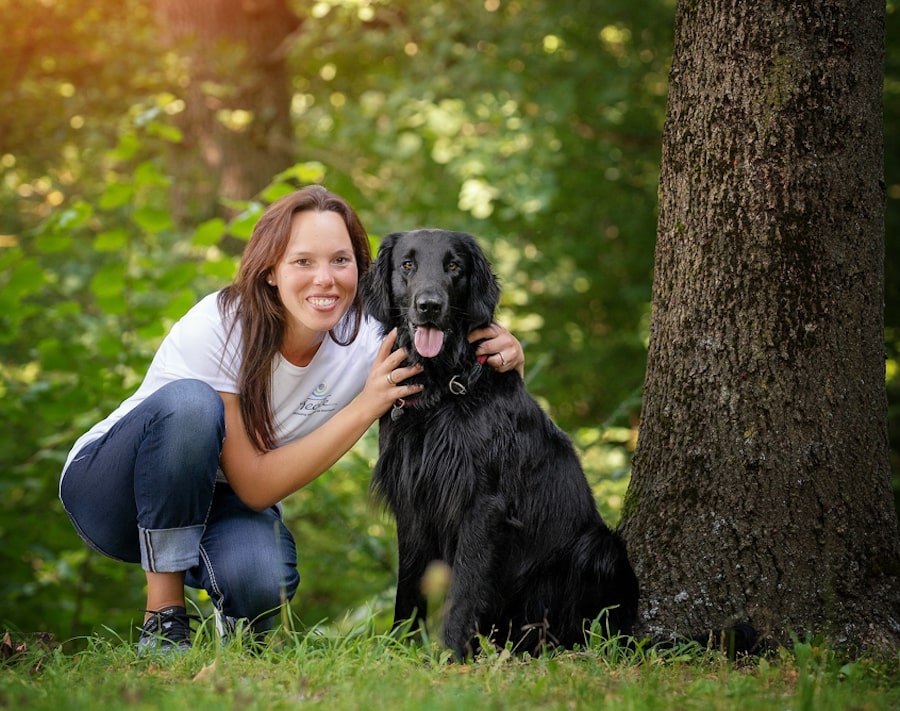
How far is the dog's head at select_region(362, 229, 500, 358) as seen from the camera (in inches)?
110

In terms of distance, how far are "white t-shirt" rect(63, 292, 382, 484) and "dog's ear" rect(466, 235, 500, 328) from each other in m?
0.38

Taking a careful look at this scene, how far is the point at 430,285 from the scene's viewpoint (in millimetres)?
2797

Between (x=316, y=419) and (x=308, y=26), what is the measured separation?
5189 mm

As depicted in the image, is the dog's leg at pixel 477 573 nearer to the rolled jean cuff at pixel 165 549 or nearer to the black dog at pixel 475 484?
the black dog at pixel 475 484

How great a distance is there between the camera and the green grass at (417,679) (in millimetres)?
1844

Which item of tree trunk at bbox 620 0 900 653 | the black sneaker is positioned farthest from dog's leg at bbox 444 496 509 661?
the black sneaker

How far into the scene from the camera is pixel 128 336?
4.48 m

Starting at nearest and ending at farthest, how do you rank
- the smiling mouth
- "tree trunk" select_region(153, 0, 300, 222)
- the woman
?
the woman, the smiling mouth, "tree trunk" select_region(153, 0, 300, 222)

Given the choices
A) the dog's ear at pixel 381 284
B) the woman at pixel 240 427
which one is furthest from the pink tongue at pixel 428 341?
the dog's ear at pixel 381 284

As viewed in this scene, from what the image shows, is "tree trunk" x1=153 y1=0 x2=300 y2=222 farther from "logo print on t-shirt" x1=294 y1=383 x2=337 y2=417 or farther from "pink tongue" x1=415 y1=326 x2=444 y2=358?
"pink tongue" x1=415 y1=326 x2=444 y2=358

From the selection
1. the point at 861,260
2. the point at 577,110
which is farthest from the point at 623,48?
the point at 861,260

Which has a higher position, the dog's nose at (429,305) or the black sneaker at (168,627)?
the dog's nose at (429,305)

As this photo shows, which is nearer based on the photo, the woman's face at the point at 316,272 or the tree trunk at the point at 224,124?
the woman's face at the point at 316,272

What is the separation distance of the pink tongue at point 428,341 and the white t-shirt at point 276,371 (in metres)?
0.36
